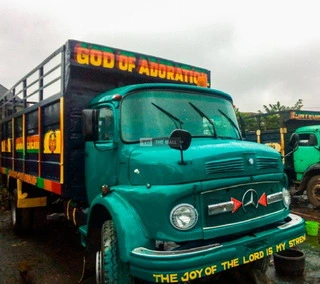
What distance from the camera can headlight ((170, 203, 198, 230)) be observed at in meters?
2.57

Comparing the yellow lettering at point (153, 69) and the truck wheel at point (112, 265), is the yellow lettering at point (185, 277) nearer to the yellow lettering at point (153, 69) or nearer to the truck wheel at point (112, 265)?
the truck wheel at point (112, 265)

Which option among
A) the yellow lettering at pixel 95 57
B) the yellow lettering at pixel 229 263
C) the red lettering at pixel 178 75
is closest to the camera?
the yellow lettering at pixel 229 263

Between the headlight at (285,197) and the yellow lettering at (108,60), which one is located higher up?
the yellow lettering at (108,60)

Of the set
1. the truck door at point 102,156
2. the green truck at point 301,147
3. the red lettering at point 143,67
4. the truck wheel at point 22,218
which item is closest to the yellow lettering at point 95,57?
the red lettering at point 143,67

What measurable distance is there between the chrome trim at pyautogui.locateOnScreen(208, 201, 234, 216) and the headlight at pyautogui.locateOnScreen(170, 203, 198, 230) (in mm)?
148

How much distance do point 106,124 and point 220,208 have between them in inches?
61.9

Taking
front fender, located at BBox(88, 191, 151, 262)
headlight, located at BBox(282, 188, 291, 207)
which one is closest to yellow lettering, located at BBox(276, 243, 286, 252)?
headlight, located at BBox(282, 188, 291, 207)

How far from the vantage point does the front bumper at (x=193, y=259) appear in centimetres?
236

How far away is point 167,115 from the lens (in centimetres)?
333

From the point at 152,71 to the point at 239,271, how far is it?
9.40 feet

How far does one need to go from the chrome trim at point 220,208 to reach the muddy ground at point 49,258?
1.03 meters

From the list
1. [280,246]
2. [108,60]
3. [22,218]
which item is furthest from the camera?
[22,218]

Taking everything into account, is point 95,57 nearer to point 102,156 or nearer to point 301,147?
point 102,156

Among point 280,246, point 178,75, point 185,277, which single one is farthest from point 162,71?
point 185,277
